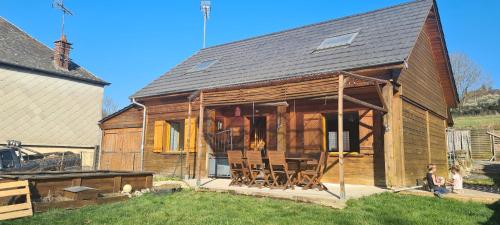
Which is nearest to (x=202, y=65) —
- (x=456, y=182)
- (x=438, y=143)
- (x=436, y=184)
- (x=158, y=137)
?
(x=158, y=137)

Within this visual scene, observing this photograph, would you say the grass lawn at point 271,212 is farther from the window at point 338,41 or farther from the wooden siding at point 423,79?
the window at point 338,41

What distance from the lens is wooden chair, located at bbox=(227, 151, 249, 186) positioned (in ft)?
32.8

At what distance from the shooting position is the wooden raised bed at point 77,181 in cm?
794

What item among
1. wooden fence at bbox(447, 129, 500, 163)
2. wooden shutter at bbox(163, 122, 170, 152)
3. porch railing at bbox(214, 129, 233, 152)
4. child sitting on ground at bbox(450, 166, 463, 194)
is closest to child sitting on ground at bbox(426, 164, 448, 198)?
child sitting on ground at bbox(450, 166, 463, 194)

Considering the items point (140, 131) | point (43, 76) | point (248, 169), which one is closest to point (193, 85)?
point (140, 131)

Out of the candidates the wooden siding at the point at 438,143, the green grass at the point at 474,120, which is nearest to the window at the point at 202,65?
the wooden siding at the point at 438,143

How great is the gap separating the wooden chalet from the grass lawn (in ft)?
3.70

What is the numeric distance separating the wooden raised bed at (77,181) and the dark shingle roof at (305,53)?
17.0ft

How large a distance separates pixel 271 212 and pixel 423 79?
30.7 ft

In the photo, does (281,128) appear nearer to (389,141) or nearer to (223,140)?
(223,140)

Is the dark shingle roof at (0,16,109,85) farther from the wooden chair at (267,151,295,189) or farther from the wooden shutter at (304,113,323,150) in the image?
the wooden chair at (267,151,295,189)

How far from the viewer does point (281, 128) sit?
1234 cm

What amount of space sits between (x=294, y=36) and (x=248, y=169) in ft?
26.9

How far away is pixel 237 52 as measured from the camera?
17.1m
